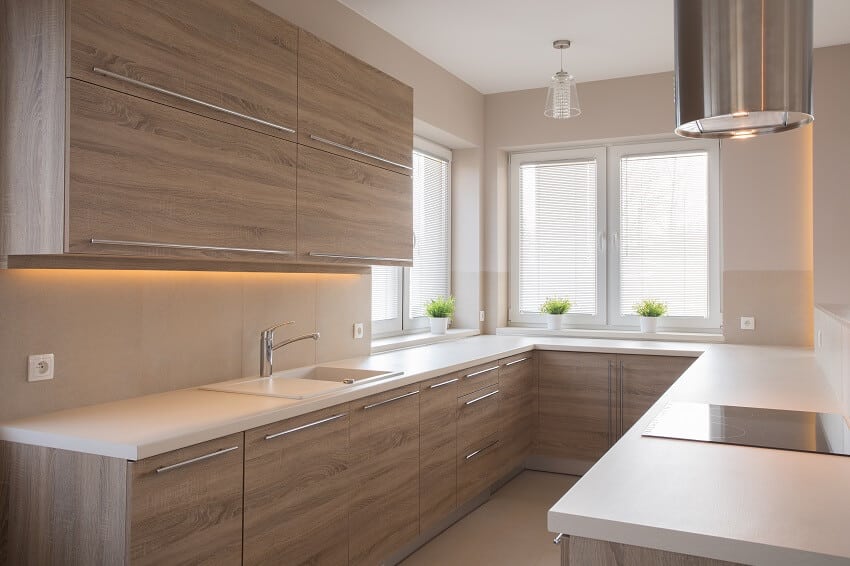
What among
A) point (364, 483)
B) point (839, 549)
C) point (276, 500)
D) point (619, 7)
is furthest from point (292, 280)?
point (839, 549)

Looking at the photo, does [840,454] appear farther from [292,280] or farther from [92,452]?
[292,280]

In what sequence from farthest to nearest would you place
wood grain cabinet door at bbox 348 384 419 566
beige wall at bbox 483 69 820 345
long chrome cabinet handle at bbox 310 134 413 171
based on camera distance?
1. beige wall at bbox 483 69 820 345
2. long chrome cabinet handle at bbox 310 134 413 171
3. wood grain cabinet door at bbox 348 384 419 566

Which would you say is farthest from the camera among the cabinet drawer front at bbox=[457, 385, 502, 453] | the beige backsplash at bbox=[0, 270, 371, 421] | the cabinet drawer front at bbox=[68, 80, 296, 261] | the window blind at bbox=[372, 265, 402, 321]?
the window blind at bbox=[372, 265, 402, 321]

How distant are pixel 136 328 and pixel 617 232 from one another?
3662 millimetres

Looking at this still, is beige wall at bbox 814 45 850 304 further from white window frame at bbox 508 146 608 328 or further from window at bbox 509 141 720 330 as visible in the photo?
white window frame at bbox 508 146 608 328

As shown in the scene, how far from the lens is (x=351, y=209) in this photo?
307cm

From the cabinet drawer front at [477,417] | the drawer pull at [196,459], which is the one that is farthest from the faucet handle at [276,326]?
the cabinet drawer front at [477,417]

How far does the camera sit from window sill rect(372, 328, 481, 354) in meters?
4.10

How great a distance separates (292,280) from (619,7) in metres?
2.22

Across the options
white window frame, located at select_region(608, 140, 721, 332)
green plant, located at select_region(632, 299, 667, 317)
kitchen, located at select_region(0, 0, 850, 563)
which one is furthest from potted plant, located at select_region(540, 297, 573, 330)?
green plant, located at select_region(632, 299, 667, 317)

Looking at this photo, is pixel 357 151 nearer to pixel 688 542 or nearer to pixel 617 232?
pixel 688 542

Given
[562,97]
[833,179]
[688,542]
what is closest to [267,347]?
[688,542]

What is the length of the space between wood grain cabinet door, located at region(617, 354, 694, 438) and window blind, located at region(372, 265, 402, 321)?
1.44 metres

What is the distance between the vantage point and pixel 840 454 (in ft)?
5.67
